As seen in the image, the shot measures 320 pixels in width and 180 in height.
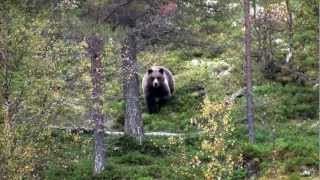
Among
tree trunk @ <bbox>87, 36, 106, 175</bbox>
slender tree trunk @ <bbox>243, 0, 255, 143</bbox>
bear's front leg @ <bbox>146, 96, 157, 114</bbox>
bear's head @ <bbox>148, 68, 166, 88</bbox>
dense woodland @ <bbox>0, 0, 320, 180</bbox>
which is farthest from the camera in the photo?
bear's head @ <bbox>148, 68, 166, 88</bbox>

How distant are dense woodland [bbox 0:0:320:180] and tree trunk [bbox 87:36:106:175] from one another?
0.03 metres

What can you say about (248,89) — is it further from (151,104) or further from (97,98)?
(151,104)

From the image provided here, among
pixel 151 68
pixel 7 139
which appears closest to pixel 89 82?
pixel 7 139

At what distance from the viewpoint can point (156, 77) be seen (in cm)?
2644

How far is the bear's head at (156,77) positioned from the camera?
26.0 meters

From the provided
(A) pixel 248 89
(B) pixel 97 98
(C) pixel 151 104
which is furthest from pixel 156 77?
(B) pixel 97 98

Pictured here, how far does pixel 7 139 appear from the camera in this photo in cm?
1527

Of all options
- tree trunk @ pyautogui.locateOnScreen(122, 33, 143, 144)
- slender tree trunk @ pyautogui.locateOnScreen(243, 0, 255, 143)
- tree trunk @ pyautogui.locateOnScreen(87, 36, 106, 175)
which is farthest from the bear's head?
tree trunk @ pyautogui.locateOnScreen(87, 36, 106, 175)

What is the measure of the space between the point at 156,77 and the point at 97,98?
847cm

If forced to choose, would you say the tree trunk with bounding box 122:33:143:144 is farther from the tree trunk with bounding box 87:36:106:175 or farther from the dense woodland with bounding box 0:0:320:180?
the tree trunk with bounding box 87:36:106:175

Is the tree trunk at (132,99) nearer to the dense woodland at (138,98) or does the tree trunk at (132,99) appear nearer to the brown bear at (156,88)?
the dense woodland at (138,98)

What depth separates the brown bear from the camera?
25812 mm

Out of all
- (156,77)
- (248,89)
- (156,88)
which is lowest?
(248,89)

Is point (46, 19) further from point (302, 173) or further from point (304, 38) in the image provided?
point (304, 38)
